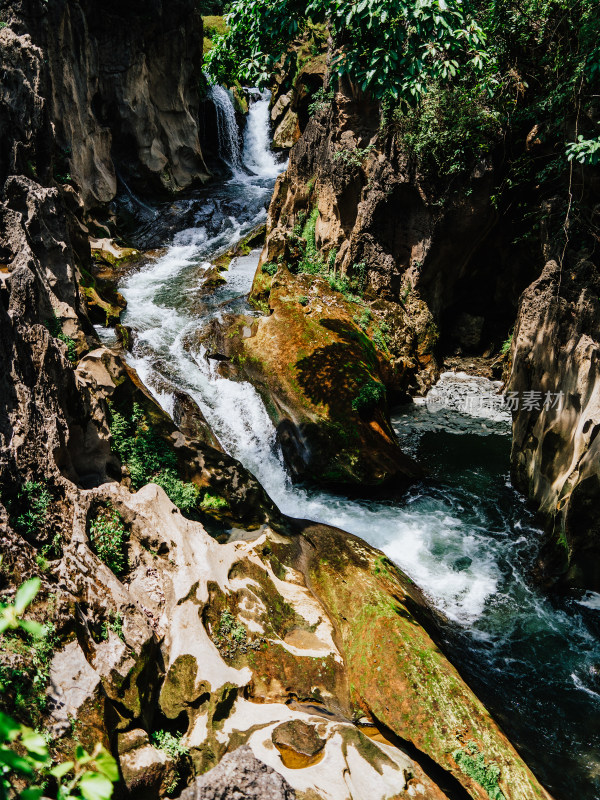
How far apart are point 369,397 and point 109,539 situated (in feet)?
19.6

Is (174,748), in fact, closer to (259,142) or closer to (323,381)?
(323,381)

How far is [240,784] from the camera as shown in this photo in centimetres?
308

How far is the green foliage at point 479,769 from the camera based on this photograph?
455 centimetres

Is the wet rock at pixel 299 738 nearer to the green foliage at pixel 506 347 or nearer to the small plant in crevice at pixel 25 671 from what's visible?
the small plant in crevice at pixel 25 671

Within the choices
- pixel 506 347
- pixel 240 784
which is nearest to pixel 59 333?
pixel 240 784

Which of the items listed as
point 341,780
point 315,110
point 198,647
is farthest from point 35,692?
point 315,110

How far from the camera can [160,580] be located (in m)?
5.56

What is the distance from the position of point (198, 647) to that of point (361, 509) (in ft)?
15.2

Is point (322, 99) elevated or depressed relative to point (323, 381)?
elevated

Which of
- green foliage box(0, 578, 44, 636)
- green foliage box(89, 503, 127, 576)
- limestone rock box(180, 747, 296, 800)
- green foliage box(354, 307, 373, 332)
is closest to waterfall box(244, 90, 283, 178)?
green foliage box(354, 307, 373, 332)

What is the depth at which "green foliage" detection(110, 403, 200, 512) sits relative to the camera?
7.20m

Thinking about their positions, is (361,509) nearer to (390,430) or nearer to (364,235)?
(390,430)

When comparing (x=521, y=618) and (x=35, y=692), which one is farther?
(x=521, y=618)

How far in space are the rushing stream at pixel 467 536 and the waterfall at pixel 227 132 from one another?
15.0 meters
